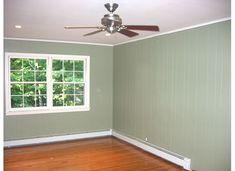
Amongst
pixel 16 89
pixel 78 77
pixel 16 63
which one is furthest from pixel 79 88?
pixel 16 63

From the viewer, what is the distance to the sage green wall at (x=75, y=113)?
524cm

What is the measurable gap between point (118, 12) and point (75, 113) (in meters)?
3.57

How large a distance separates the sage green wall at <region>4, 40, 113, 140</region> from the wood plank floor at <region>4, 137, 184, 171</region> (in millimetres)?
400

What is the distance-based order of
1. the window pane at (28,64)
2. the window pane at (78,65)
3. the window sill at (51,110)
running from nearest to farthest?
the window sill at (51,110) → the window pane at (28,64) → the window pane at (78,65)

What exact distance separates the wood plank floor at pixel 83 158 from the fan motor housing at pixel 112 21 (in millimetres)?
2623

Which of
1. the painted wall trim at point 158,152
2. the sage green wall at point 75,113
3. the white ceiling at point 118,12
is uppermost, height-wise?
the white ceiling at point 118,12

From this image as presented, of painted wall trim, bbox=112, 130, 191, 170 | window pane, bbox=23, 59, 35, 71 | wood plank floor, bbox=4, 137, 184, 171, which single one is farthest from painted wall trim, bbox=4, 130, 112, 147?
window pane, bbox=23, 59, 35, 71

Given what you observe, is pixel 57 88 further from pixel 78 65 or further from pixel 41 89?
pixel 78 65

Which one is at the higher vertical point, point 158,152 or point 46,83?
point 46,83

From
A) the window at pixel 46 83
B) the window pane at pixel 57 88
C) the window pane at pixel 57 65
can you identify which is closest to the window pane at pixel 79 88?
the window at pixel 46 83

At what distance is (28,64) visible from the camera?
5.41m

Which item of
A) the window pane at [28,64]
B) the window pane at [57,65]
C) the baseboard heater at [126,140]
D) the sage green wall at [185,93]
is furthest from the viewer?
the window pane at [57,65]

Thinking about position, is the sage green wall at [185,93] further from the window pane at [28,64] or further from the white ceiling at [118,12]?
the window pane at [28,64]

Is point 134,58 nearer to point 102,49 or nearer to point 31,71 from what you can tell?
point 102,49
